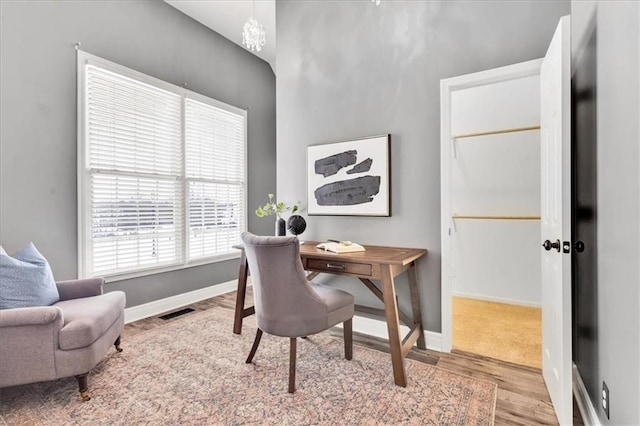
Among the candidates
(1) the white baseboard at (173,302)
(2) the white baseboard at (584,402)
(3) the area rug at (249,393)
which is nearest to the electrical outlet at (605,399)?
(2) the white baseboard at (584,402)

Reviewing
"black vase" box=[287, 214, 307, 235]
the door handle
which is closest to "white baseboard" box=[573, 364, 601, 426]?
the door handle

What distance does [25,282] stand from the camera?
1986 mm

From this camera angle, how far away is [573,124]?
6.45 ft

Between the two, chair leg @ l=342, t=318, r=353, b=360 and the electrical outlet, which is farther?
chair leg @ l=342, t=318, r=353, b=360

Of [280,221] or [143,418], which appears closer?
[143,418]

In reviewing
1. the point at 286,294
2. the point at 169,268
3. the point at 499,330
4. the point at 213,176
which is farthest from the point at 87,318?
the point at 499,330

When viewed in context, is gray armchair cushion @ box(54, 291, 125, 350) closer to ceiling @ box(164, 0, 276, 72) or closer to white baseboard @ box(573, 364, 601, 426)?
white baseboard @ box(573, 364, 601, 426)

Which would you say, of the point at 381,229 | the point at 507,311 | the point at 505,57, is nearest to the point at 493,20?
the point at 505,57

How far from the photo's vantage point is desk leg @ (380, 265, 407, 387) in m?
1.99

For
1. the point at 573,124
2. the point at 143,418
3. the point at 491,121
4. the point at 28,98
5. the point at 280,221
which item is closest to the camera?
the point at 143,418

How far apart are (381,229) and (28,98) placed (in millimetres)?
3068

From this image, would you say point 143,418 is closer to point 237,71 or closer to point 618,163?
point 618,163

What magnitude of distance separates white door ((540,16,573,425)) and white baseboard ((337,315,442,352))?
2.56 feet

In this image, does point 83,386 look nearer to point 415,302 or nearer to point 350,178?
point 415,302
